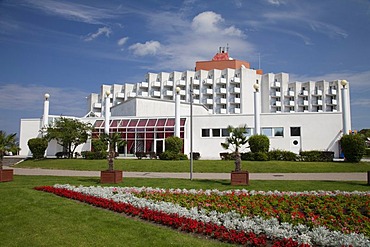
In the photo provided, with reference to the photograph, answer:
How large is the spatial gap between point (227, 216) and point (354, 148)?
84.2 ft

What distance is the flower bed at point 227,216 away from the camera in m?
6.83

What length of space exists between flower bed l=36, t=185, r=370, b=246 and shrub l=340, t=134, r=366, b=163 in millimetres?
19863

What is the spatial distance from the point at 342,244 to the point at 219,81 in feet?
259

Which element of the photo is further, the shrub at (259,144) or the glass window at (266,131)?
the glass window at (266,131)

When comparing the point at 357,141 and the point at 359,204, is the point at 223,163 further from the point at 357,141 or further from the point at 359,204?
the point at 359,204

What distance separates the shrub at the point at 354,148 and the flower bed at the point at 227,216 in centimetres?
1986

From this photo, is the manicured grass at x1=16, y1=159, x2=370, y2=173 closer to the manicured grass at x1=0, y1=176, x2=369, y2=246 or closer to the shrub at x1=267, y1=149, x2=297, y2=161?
the shrub at x1=267, y1=149, x2=297, y2=161

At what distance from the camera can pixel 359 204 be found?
974 cm

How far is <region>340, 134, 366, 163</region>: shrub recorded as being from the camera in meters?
29.2

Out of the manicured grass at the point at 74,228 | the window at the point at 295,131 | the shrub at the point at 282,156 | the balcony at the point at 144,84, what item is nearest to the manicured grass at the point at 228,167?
the shrub at the point at 282,156

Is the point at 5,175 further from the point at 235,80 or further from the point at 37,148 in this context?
the point at 235,80

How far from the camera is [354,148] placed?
29.2 metres

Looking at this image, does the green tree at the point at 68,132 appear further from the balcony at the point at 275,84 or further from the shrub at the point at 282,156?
the balcony at the point at 275,84

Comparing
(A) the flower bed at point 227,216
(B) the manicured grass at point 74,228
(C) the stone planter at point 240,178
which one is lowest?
(B) the manicured grass at point 74,228
